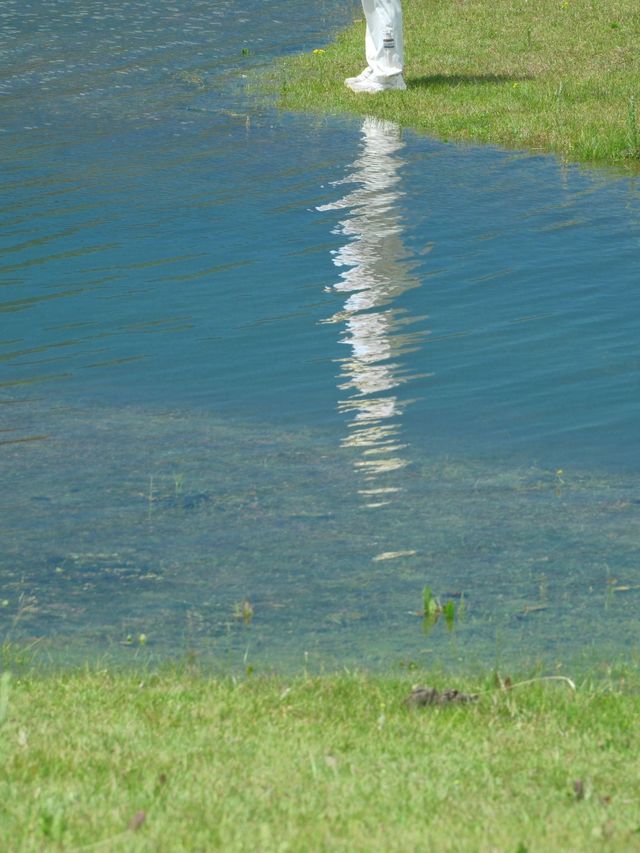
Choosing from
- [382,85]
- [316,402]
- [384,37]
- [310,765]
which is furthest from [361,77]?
[310,765]

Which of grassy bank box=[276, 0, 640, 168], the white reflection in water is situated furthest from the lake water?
grassy bank box=[276, 0, 640, 168]

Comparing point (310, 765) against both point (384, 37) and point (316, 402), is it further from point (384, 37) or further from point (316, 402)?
point (384, 37)

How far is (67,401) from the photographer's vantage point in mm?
9805

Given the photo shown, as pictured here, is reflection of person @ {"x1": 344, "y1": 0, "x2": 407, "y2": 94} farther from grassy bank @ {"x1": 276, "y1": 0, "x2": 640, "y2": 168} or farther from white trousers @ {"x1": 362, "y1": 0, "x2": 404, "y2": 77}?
grassy bank @ {"x1": 276, "y1": 0, "x2": 640, "y2": 168}

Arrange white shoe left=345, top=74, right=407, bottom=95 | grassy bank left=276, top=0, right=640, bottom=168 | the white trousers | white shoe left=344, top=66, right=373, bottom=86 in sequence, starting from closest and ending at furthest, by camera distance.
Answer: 1. grassy bank left=276, top=0, right=640, bottom=168
2. the white trousers
3. white shoe left=345, top=74, right=407, bottom=95
4. white shoe left=344, top=66, right=373, bottom=86

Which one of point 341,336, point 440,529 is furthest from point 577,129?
point 440,529

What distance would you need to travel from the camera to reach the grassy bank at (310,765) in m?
4.30

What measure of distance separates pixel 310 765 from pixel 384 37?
1750 centimetres

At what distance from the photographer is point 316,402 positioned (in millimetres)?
9656

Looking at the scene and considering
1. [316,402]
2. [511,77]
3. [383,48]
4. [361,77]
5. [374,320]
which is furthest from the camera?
[361,77]

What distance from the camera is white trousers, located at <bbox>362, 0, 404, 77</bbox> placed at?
2089cm

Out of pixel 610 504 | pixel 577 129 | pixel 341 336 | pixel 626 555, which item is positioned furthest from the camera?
pixel 577 129

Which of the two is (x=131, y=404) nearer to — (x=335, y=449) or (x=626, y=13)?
(x=335, y=449)

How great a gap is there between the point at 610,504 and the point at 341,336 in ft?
11.5
